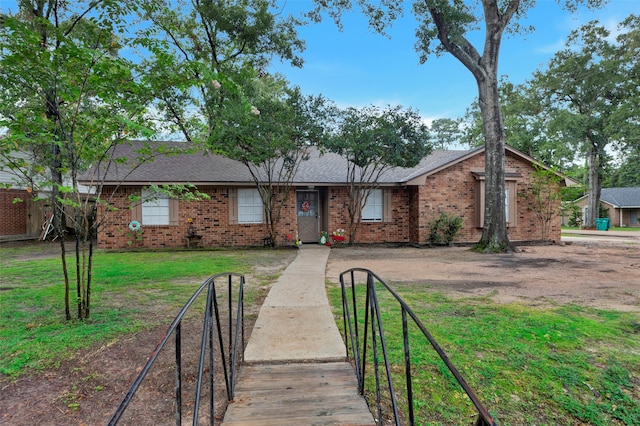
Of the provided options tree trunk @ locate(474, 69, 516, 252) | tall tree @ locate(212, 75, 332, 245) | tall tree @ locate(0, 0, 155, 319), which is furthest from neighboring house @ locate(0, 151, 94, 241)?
tree trunk @ locate(474, 69, 516, 252)

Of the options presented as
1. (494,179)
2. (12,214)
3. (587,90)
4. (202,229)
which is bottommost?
(202,229)

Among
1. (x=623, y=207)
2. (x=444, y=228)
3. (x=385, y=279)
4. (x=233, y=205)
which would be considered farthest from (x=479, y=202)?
(x=623, y=207)

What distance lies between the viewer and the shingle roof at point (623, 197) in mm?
33656

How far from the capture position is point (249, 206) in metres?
13.0

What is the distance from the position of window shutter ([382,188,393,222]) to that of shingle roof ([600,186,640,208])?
33.5m

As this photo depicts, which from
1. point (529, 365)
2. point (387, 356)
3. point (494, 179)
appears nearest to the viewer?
point (387, 356)

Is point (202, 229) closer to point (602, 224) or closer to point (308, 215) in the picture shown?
point (308, 215)

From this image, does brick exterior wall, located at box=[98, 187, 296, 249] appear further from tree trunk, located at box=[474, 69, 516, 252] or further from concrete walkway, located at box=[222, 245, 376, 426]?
concrete walkway, located at box=[222, 245, 376, 426]

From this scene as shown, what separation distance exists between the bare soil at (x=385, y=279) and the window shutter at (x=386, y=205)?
142 centimetres

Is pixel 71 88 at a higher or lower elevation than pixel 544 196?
higher

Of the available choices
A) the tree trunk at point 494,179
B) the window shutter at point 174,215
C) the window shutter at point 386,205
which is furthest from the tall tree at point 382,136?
the window shutter at point 174,215

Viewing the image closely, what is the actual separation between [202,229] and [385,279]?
26.4ft

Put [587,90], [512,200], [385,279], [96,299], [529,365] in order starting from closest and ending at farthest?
[529,365] < [96,299] < [385,279] < [512,200] < [587,90]

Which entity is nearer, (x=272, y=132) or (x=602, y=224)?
(x=272, y=132)
